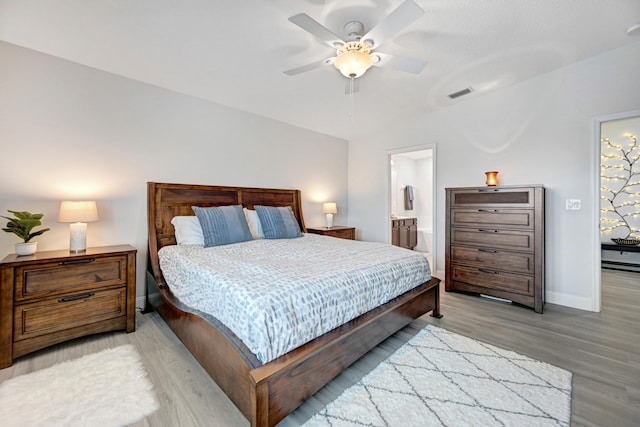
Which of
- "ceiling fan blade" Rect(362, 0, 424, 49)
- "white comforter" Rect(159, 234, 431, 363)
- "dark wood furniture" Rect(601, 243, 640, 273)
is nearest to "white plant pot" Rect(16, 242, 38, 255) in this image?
"white comforter" Rect(159, 234, 431, 363)

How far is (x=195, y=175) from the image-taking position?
345 cm

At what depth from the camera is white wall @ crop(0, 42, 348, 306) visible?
2.41 metres

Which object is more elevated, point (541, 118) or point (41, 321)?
point (541, 118)

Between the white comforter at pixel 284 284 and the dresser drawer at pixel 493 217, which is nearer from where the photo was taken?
the white comforter at pixel 284 284

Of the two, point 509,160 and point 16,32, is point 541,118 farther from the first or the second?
point 16,32

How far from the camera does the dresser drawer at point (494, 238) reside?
10.1 feet

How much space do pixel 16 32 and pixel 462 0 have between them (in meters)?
3.68

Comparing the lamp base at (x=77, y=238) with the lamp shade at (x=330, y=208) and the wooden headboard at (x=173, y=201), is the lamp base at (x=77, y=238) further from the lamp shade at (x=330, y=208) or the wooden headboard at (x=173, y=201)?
the lamp shade at (x=330, y=208)

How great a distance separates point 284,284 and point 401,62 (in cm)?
205

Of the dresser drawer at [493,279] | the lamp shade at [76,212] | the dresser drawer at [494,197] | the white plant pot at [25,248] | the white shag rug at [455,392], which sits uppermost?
the dresser drawer at [494,197]

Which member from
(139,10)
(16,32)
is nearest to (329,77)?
(139,10)

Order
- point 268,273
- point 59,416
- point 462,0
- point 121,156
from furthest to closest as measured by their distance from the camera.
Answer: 1. point 121,156
2. point 462,0
3. point 268,273
4. point 59,416

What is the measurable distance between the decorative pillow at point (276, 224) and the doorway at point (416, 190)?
12.2 ft

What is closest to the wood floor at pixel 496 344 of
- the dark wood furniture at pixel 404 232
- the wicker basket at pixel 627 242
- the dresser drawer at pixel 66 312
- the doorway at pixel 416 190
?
the dresser drawer at pixel 66 312
